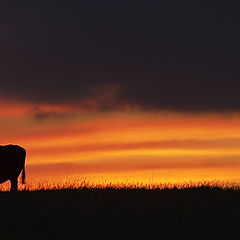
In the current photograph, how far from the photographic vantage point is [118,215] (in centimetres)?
1577

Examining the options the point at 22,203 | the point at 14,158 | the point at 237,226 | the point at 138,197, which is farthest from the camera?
the point at 14,158

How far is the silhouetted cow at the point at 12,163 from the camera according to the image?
26.3 m

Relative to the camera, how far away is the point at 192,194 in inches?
778

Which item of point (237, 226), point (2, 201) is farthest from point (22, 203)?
point (237, 226)

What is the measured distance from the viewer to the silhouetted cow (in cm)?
2631

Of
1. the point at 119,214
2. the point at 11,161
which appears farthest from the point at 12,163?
the point at 119,214

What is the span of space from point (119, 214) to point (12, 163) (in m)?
11.9

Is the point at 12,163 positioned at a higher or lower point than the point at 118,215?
higher

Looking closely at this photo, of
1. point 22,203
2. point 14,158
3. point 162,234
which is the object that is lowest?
point 162,234

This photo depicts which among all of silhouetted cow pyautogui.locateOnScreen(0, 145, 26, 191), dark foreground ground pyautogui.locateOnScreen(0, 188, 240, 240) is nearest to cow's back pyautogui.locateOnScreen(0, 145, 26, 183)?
silhouetted cow pyautogui.locateOnScreen(0, 145, 26, 191)

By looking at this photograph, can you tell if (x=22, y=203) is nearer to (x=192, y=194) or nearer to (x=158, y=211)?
(x=158, y=211)

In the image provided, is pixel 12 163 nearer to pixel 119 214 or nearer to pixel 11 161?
pixel 11 161

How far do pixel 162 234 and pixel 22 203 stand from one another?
5.40 meters

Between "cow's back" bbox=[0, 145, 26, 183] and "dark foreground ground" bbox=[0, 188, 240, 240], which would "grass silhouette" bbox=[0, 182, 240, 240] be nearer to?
"dark foreground ground" bbox=[0, 188, 240, 240]
